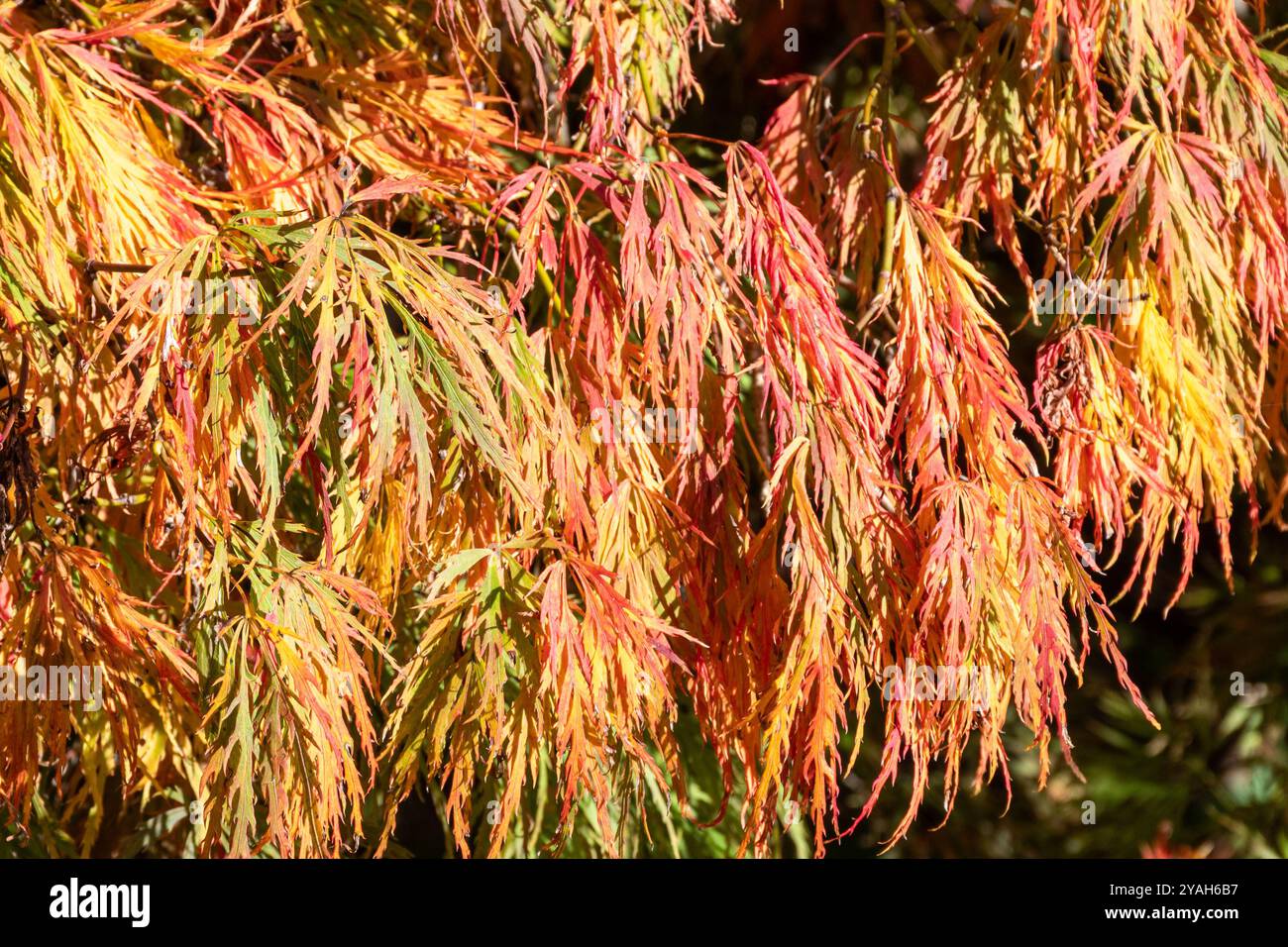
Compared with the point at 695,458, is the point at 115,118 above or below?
above

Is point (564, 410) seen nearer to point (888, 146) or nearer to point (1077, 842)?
point (888, 146)

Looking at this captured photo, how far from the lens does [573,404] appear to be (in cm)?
121

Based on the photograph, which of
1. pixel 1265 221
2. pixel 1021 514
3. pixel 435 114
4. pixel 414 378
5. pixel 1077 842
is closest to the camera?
pixel 414 378

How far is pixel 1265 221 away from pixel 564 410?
2.52ft

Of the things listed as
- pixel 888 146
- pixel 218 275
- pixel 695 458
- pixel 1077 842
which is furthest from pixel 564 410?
pixel 1077 842

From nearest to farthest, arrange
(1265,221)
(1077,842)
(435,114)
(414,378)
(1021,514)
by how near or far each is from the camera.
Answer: (414,378) → (1021,514) → (1265,221) → (435,114) → (1077,842)

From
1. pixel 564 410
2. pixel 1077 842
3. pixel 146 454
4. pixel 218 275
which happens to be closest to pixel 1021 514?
pixel 564 410

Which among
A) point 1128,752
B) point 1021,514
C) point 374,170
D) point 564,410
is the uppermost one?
point 374,170

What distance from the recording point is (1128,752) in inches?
104

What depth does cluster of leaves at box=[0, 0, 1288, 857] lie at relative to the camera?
102 cm

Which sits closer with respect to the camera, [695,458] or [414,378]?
[414,378]

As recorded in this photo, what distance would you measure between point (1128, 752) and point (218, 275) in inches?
89.9

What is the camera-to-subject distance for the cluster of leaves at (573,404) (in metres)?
1.02

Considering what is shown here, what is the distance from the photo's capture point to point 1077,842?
2607 mm
